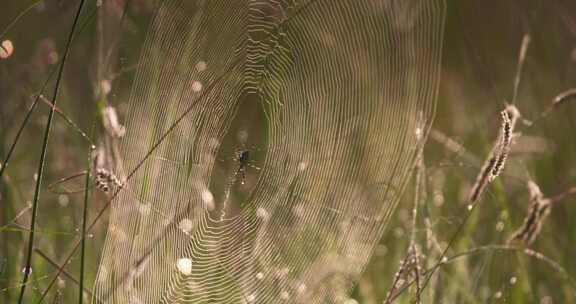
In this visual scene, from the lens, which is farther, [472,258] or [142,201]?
[472,258]

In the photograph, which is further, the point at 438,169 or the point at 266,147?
the point at 438,169

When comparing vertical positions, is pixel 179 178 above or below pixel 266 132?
below

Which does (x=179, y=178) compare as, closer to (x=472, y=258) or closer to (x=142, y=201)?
(x=142, y=201)

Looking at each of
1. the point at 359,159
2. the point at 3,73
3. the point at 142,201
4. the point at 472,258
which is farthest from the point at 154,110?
the point at 3,73
